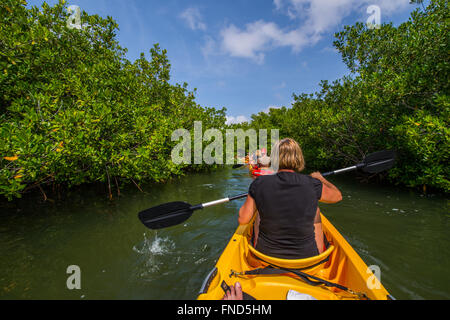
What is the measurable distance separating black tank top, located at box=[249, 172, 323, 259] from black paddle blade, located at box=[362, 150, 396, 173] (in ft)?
9.17

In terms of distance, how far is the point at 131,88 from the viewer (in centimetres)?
815

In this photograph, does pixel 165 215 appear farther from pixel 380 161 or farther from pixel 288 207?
pixel 380 161

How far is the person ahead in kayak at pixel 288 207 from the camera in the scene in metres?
1.70

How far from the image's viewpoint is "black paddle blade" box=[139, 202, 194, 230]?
313cm

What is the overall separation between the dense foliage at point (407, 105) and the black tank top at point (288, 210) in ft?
20.1

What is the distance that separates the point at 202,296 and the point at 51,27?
9407mm

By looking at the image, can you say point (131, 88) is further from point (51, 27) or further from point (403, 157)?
point (403, 157)

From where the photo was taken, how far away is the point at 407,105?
266 inches

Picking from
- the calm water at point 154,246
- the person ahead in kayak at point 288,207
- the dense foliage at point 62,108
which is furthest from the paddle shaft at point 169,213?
the dense foliage at point 62,108

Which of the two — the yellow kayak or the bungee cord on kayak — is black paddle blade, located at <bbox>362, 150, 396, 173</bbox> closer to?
the bungee cord on kayak

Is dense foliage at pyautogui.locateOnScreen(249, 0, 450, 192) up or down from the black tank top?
up

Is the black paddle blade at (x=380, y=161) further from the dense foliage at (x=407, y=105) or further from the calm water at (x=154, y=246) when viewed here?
the dense foliage at (x=407, y=105)

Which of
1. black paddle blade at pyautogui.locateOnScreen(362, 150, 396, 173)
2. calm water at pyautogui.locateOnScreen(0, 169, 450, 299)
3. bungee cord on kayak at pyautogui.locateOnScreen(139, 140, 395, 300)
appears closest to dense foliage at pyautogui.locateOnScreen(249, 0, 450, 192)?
calm water at pyautogui.locateOnScreen(0, 169, 450, 299)

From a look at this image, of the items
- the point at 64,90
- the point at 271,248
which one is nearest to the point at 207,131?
the point at 64,90
